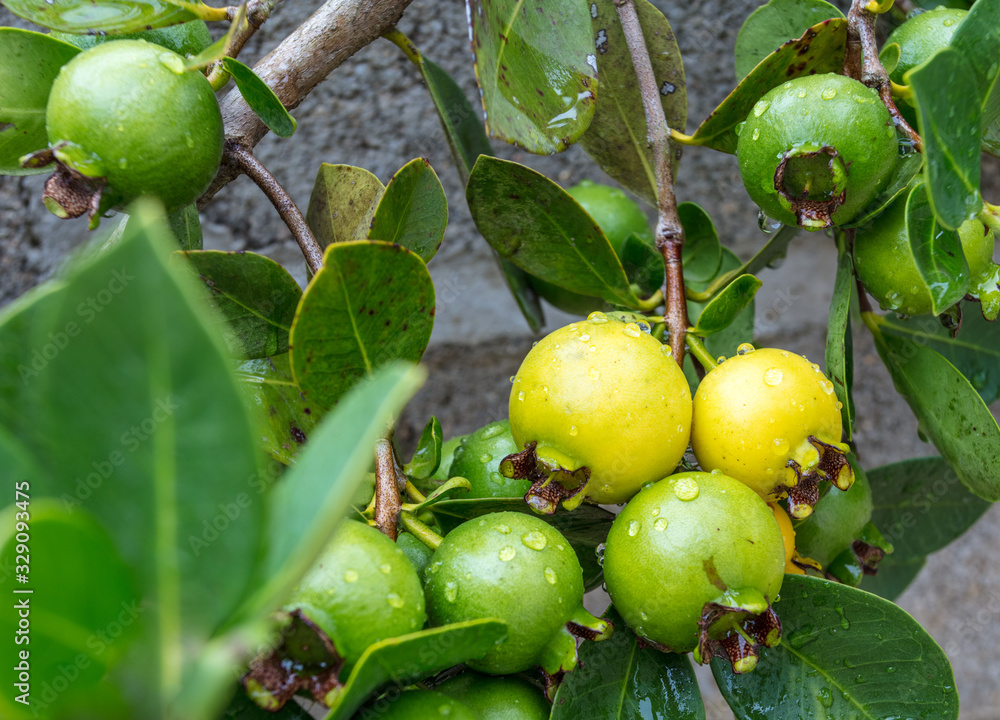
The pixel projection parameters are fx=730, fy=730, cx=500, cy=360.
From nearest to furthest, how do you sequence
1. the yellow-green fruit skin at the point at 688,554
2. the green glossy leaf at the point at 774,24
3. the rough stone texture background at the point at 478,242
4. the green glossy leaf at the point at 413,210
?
the yellow-green fruit skin at the point at 688,554, the green glossy leaf at the point at 413,210, the green glossy leaf at the point at 774,24, the rough stone texture background at the point at 478,242

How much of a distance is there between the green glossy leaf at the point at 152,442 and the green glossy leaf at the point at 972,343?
2.49ft

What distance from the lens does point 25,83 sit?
1.91 ft

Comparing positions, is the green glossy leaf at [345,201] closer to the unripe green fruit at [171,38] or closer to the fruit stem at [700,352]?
the unripe green fruit at [171,38]

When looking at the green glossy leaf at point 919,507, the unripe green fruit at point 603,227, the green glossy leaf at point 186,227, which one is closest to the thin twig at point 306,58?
the green glossy leaf at point 186,227

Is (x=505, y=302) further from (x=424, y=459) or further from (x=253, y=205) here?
(x=424, y=459)

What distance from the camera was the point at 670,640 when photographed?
51 cm

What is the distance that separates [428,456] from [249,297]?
20 centimetres

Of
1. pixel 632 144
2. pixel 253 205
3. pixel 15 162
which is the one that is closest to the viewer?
pixel 15 162

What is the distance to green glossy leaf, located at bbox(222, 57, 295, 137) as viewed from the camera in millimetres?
555

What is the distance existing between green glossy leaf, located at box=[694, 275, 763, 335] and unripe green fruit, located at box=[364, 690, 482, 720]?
0.37 meters

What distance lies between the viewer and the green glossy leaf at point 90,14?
563mm

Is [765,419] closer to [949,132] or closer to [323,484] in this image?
[949,132]

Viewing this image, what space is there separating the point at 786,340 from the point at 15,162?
3.92 feet


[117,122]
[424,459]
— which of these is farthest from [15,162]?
[424,459]
